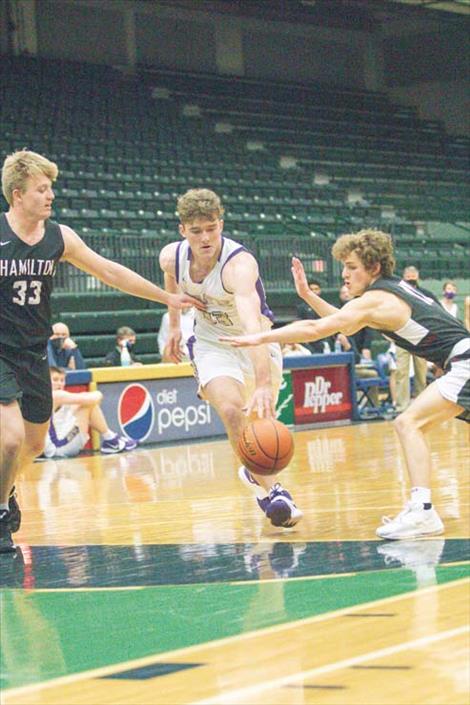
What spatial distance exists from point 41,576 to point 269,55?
27890 mm

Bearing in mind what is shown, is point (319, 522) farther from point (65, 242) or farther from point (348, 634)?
point (348, 634)

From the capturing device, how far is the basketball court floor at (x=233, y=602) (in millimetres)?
4312

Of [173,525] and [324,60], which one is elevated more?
[324,60]

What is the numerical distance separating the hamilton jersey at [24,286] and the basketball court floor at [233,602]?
1164 millimetres

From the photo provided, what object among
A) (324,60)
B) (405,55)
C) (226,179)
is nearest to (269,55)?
(324,60)

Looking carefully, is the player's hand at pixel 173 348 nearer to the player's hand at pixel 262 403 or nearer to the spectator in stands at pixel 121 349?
the player's hand at pixel 262 403

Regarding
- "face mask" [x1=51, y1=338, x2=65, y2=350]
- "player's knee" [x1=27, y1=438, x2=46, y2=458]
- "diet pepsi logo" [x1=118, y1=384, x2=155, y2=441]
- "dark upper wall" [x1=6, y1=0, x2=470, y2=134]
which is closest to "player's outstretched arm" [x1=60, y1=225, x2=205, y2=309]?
"player's knee" [x1=27, y1=438, x2=46, y2=458]

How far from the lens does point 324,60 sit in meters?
34.7

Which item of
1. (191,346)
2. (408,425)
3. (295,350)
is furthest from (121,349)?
(408,425)

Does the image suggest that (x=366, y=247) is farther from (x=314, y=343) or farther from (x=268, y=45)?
(x=268, y=45)

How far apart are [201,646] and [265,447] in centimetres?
249

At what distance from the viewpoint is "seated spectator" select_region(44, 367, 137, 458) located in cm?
1440

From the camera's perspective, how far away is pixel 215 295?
794 cm

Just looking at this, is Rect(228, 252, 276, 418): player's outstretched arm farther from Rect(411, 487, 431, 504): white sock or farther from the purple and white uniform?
Rect(411, 487, 431, 504): white sock
